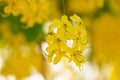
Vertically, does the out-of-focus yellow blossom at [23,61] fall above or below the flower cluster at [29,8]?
above

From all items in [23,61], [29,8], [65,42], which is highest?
[23,61]

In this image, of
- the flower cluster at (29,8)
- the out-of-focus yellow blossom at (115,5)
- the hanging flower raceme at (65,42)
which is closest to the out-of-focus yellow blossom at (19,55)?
the out-of-focus yellow blossom at (115,5)

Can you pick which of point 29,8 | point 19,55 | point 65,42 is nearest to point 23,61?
point 19,55

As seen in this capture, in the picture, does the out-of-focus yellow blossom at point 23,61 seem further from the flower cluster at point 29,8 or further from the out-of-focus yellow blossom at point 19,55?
the flower cluster at point 29,8

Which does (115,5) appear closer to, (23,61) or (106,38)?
(106,38)

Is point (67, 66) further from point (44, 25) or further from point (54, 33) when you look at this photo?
point (54, 33)

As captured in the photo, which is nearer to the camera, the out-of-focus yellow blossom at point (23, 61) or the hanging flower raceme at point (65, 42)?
the hanging flower raceme at point (65, 42)
